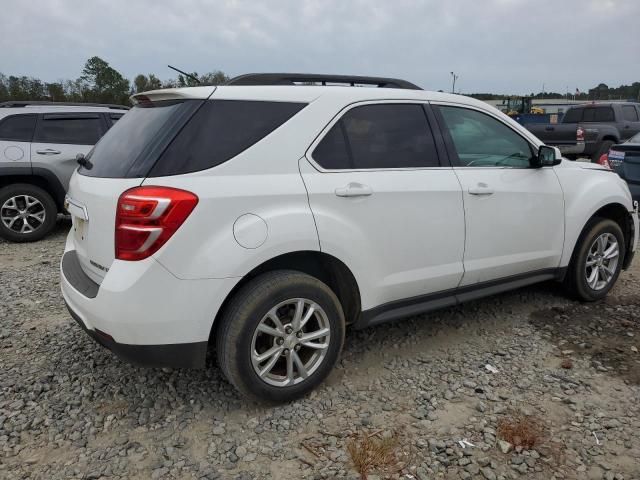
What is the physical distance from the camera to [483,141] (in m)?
3.62

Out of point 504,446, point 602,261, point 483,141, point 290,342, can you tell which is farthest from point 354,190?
point 602,261

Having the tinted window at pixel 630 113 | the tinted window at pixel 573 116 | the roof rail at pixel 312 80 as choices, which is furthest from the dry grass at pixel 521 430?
the tinted window at pixel 630 113

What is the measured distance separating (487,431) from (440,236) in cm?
117

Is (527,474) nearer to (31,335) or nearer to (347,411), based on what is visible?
(347,411)

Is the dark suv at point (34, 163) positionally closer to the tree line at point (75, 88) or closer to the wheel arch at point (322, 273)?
the wheel arch at point (322, 273)

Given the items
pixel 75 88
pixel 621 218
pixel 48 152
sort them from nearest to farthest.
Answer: pixel 621 218, pixel 48 152, pixel 75 88

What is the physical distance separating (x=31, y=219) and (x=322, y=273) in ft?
17.6

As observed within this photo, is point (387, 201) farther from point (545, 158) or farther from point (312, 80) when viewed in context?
point (545, 158)

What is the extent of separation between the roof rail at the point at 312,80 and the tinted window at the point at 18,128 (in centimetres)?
496

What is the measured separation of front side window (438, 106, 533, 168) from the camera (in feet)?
11.3

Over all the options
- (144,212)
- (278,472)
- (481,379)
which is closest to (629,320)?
(481,379)

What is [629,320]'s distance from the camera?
4.04 metres

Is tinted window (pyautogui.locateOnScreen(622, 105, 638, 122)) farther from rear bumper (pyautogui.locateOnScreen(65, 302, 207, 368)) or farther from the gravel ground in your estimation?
rear bumper (pyautogui.locateOnScreen(65, 302, 207, 368))

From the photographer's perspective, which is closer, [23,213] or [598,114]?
[23,213]
